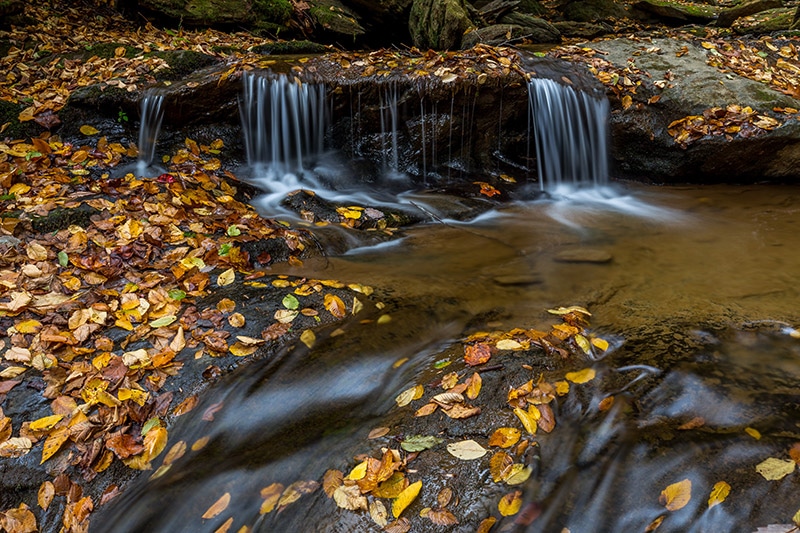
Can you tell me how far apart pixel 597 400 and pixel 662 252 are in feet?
9.19

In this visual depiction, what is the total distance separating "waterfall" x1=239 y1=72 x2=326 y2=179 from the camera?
22.1ft

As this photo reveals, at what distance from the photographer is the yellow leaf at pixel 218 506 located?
233 centimetres

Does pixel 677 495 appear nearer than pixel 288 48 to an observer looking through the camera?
Yes

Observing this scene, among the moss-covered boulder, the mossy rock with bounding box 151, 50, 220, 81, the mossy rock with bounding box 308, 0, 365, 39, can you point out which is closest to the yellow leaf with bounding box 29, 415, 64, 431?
the mossy rock with bounding box 151, 50, 220, 81

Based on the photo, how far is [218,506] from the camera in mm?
2355

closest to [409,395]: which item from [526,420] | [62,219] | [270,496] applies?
[526,420]

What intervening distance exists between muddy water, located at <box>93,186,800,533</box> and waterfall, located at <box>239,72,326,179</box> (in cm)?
275

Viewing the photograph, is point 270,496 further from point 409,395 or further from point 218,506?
point 409,395

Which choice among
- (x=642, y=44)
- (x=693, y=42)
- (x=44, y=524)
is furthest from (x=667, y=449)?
(x=693, y=42)

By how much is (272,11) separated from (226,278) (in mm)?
8282

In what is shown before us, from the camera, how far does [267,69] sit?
6816 mm

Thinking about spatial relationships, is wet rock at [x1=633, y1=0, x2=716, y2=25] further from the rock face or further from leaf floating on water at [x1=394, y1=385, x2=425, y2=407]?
leaf floating on water at [x1=394, y1=385, x2=425, y2=407]

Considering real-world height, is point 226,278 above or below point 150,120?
below

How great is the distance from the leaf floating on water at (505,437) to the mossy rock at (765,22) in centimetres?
1103
